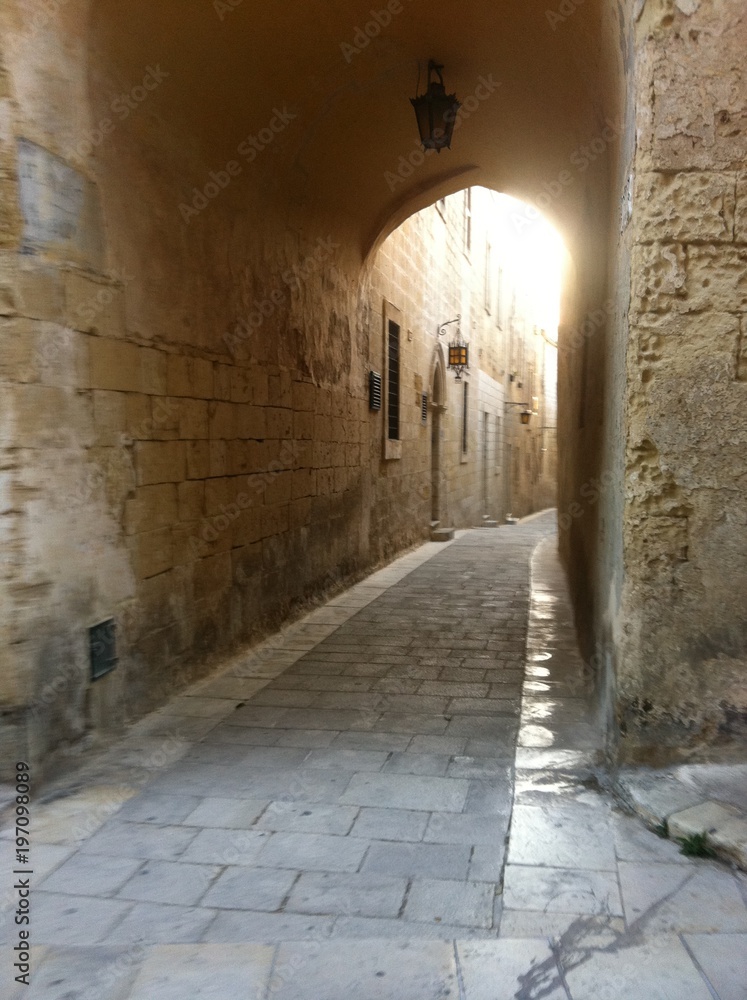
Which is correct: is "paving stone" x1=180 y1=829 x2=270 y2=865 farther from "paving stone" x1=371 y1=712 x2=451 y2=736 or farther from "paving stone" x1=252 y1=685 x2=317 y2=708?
"paving stone" x1=252 y1=685 x2=317 y2=708

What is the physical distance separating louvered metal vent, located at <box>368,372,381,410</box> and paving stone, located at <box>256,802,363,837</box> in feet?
20.8

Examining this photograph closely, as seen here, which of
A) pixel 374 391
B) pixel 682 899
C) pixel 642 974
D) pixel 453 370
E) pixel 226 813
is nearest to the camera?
pixel 642 974

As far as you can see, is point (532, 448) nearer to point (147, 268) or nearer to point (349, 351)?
point (349, 351)

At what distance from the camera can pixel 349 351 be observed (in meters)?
8.11

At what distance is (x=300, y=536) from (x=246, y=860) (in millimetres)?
4119

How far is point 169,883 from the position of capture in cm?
250

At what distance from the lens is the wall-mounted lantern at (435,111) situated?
5234 mm

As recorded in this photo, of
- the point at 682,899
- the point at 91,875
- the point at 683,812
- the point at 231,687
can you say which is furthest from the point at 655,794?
the point at 231,687

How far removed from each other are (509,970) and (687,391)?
6.53 feet

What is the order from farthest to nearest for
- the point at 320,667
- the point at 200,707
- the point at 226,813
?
the point at 320,667 → the point at 200,707 → the point at 226,813

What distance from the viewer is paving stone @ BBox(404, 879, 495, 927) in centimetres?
229

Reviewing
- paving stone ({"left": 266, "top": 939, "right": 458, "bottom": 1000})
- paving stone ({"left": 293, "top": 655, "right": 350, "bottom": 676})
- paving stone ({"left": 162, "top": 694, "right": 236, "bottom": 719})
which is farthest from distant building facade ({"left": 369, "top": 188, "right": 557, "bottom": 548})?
paving stone ({"left": 266, "top": 939, "right": 458, "bottom": 1000})

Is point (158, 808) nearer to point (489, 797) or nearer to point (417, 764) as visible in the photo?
point (417, 764)

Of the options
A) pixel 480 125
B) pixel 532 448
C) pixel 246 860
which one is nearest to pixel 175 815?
pixel 246 860
